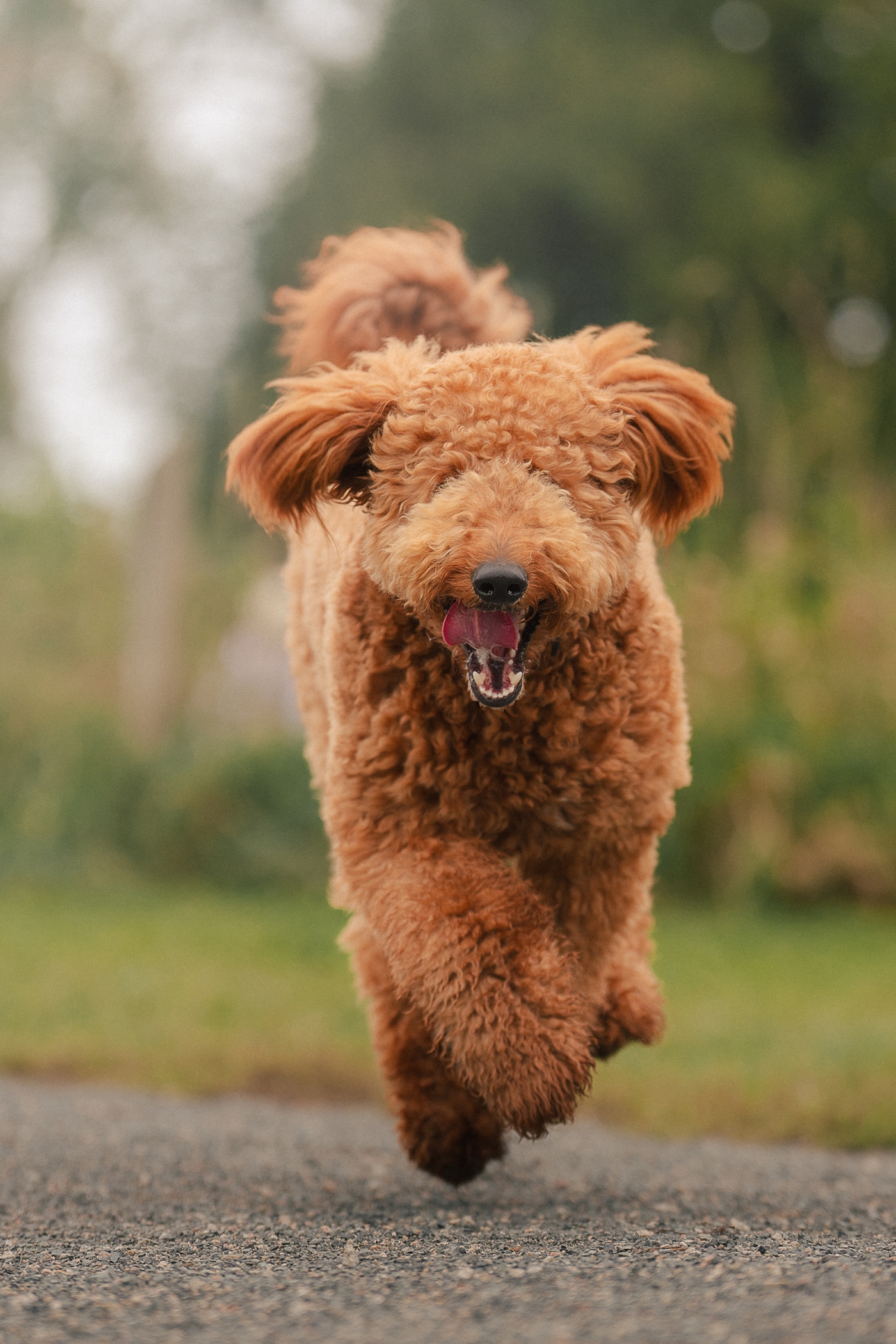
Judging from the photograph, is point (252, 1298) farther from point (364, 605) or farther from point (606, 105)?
point (606, 105)

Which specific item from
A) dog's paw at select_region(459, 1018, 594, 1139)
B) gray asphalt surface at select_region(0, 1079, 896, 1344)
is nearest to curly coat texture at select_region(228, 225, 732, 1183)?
dog's paw at select_region(459, 1018, 594, 1139)

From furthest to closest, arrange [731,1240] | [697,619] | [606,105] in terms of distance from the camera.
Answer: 1. [606,105]
2. [697,619]
3. [731,1240]

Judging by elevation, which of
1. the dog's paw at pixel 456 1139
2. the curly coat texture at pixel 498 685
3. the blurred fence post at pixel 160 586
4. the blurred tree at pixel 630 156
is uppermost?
the blurred tree at pixel 630 156

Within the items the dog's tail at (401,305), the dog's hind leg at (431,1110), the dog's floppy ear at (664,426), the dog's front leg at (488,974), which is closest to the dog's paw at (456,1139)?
the dog's hind leg at (431,1110)

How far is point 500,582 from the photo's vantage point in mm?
2871

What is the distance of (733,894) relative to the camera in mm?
9328

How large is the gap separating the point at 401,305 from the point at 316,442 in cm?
110

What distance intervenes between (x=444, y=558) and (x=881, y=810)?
22.3ft

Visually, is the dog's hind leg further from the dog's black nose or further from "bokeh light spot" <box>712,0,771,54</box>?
"bokeh light spot" <box>712,0,771,54</box>

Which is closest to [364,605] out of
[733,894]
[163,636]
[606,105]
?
[733,894]

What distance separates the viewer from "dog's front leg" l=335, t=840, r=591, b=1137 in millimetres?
3088

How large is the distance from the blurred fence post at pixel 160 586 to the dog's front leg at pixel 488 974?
9.68 m

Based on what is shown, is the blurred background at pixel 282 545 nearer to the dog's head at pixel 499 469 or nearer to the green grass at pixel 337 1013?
the green grass at pixel 337 1013

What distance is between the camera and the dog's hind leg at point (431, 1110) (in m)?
3.58
